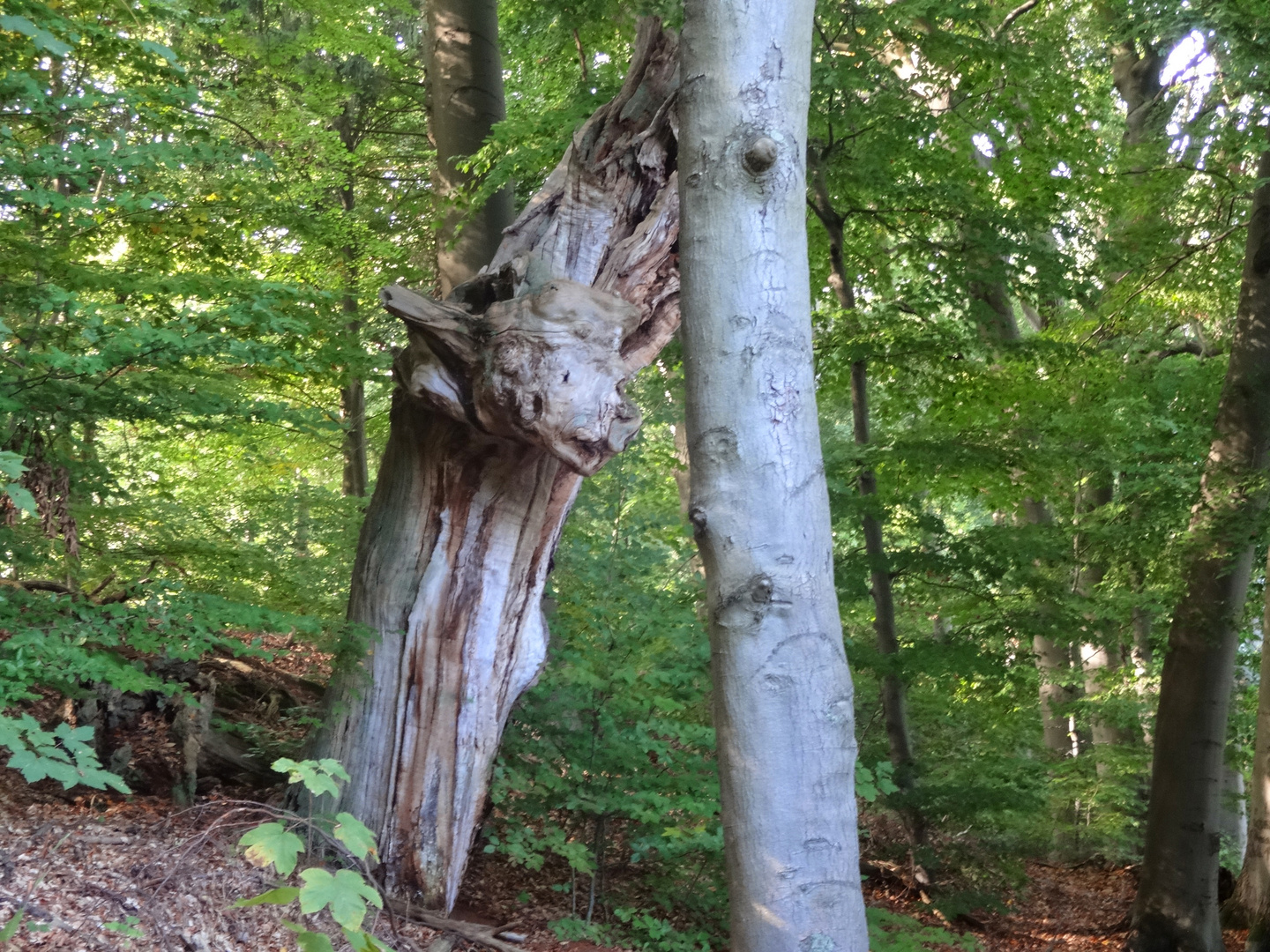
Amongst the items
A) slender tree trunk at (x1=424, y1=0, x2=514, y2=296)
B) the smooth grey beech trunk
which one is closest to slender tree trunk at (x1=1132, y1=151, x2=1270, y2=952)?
slender tree trunk at (x1=424, y1=0, x2=514, y2=296)

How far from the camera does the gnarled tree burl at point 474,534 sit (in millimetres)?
5000

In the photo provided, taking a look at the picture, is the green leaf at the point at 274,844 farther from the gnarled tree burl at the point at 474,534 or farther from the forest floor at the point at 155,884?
the gnarled tree burl at the point at 474,534

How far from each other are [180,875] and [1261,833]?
8328 mm

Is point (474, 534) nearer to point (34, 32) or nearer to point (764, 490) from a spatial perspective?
point (764, 490)

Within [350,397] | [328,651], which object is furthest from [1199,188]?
[328,651]

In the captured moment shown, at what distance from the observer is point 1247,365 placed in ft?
27.0

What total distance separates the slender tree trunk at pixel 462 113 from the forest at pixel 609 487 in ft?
0.11

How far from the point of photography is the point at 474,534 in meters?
5.09

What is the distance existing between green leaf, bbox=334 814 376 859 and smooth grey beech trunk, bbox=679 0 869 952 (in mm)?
994

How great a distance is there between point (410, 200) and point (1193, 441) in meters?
8.28

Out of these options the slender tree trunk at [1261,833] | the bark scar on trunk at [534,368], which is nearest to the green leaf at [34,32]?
the bark scar on trunk at [534,368]

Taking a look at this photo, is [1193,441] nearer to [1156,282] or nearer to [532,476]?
[1156,282]

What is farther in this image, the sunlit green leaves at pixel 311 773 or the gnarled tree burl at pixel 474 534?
the gnarled tree burl at pixel 474 534

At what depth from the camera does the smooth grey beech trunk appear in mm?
2611
